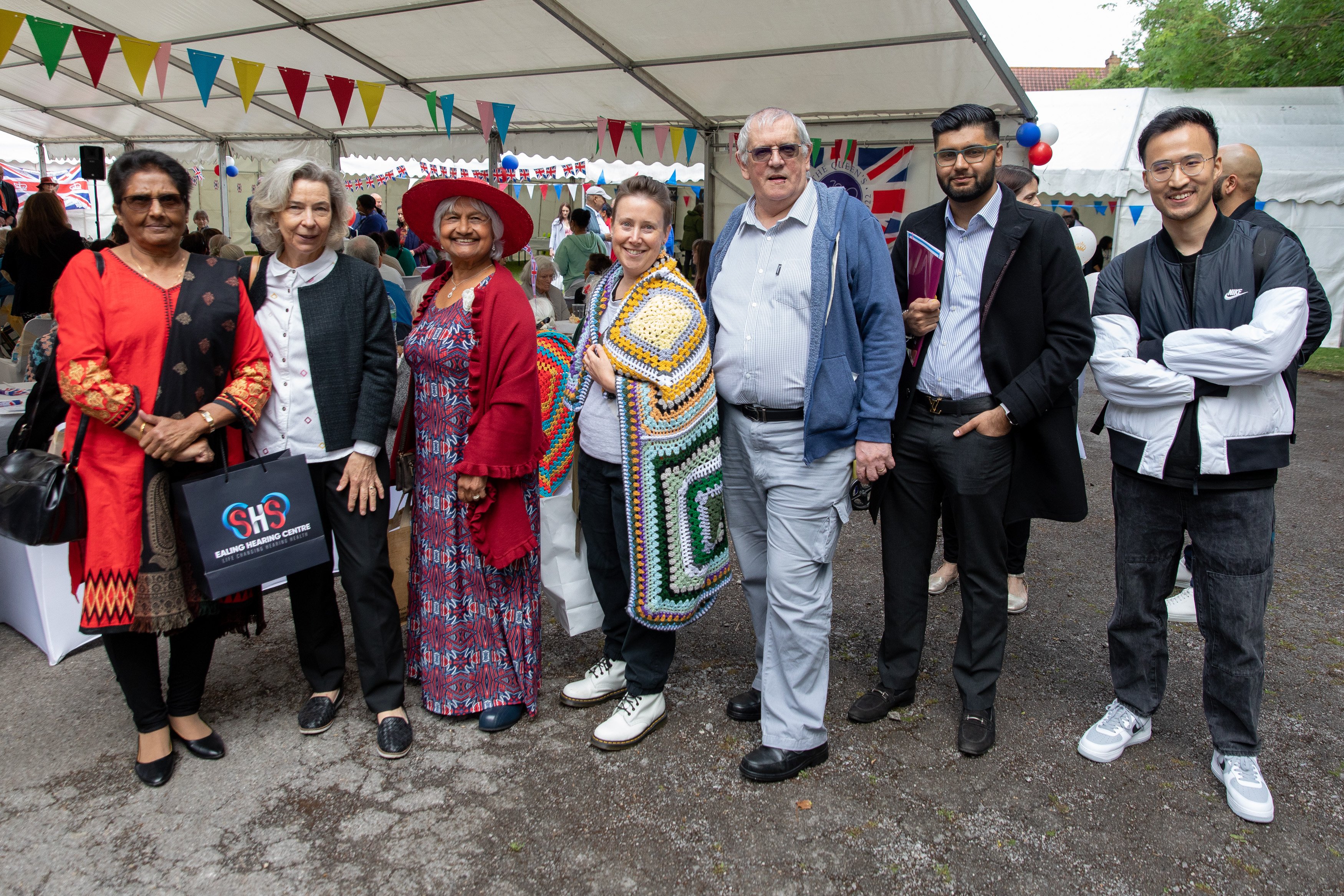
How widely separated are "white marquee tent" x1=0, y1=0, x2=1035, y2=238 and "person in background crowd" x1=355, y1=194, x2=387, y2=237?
1.14 m

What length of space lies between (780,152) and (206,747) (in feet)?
8.33

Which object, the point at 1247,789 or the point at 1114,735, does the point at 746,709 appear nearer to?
the point at 1114,735

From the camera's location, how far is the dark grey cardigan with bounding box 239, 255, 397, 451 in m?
2.65

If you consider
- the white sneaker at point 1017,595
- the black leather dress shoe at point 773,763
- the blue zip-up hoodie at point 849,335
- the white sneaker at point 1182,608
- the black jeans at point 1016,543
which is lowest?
the white sneaker at point 1182,608

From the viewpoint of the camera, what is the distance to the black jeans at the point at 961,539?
267 centimetres

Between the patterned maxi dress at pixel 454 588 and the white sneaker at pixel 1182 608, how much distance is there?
2845 millimetres

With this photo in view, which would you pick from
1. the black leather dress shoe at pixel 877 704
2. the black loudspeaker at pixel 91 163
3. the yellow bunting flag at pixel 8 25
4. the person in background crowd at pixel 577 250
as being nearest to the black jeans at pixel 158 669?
the black leather dress shoe at pixel 877 704

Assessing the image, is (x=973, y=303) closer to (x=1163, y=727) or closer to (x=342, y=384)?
(x=1163, y=727)

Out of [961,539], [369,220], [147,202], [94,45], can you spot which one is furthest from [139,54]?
[961,539]

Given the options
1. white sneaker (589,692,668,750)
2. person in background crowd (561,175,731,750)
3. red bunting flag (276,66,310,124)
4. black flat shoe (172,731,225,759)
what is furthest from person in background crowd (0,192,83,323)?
white sneaker (589,692,668,750)

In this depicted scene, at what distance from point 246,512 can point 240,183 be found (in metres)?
26.4

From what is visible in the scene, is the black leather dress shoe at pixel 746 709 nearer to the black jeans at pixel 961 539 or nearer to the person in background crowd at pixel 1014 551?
the black jeans at pixel 961 539

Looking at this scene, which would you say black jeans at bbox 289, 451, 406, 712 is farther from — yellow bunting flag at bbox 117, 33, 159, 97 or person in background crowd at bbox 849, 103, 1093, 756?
yellow bunting flag at bbox 117, 33, 159, 97

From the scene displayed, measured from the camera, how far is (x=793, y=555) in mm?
2535
